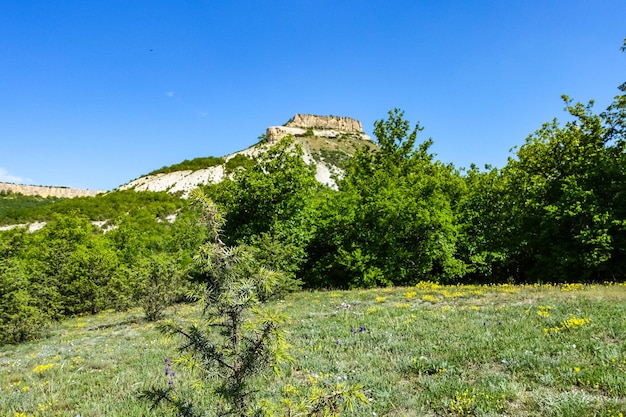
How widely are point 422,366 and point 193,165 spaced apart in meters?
107

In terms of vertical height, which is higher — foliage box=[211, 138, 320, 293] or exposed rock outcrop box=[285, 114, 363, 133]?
exposed rock outcrop box=[285, 114, 363, 133]

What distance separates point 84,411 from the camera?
594 cm

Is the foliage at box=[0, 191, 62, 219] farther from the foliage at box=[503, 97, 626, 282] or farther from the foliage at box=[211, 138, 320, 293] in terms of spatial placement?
the foliage at box=[503, 97, 626, 282]

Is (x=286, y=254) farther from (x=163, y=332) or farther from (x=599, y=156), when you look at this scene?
(x=599, y=156)

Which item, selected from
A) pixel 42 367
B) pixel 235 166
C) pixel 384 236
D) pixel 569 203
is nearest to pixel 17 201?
pixel 235 166

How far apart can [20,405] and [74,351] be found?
232 inches

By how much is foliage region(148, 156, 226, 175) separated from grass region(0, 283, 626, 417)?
96.2 meters

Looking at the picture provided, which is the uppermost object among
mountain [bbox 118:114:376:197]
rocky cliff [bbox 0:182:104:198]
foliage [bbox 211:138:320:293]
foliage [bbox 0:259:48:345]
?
mountain [bbox 118:114:376:197]

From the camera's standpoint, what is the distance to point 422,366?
694cm

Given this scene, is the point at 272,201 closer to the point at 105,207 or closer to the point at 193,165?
the point at 105,207

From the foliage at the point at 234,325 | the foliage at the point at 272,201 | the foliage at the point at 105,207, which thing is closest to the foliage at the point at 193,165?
the foliage at the point at 105,207

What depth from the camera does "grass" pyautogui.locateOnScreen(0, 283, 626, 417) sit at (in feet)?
17.6

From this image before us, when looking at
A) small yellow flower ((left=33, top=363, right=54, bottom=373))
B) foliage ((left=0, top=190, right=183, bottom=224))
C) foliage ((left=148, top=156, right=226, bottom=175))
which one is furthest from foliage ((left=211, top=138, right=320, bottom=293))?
foliage ((left=148, top=156, right=226, bottom=175))

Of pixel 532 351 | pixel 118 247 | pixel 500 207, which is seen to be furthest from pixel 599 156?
pixel 118 247
